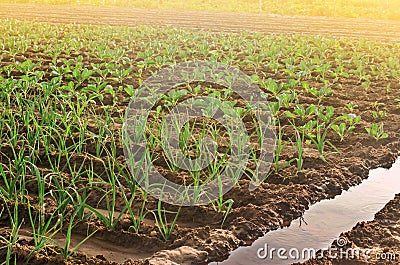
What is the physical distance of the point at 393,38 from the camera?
18234mm

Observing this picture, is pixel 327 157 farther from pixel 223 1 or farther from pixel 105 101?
pixel 223 1

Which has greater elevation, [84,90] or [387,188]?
[84,90]

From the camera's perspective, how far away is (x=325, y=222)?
4164 millimetres

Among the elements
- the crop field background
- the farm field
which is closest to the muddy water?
the farm field

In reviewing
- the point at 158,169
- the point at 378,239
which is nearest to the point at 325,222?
the point at 378,239

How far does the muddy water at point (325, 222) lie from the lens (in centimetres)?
366

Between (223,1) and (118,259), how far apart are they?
39.0 metres

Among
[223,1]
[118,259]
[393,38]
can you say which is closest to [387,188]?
[118,259]

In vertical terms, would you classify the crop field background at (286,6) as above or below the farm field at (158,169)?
below

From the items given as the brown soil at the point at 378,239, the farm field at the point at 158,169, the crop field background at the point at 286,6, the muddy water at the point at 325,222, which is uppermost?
the farm field at the point at 158,169

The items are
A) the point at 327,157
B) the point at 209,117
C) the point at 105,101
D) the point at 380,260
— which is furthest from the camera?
the point at 105,101

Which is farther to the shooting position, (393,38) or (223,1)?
(223,1)

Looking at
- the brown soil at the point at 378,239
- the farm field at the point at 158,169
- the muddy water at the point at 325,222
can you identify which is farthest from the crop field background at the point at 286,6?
the brown soil at the point at 378,239

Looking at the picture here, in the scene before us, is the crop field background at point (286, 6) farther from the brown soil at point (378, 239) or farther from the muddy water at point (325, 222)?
the brown soil at point (378, 239)
